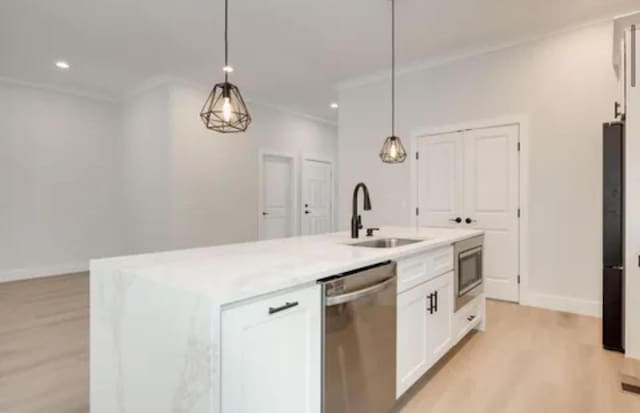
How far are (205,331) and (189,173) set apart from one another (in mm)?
4677

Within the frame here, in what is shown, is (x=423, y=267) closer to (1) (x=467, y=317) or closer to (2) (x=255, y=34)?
(1) (x=467, y=317)

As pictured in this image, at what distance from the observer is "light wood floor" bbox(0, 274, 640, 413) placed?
2084 millimetres

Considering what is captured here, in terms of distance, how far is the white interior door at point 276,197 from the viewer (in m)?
6.73

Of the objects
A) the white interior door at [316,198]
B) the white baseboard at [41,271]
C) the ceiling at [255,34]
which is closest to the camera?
the ceiling at [255,34]

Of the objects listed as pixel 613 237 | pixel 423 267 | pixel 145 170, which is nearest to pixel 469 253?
pixel 423 267

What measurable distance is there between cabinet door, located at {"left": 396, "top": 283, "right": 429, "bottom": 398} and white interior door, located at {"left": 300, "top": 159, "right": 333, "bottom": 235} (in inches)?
208

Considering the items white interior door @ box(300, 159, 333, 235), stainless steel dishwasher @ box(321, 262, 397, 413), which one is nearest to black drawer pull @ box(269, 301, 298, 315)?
stainless steel dishwasher @ box(321, 262, 397, 413)

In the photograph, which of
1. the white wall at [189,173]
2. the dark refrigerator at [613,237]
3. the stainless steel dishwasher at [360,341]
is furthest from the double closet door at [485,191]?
the white wall at [189,173]

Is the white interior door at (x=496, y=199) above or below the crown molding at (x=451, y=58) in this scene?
below

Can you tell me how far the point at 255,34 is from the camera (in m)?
3.95

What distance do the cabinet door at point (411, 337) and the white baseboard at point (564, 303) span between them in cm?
238

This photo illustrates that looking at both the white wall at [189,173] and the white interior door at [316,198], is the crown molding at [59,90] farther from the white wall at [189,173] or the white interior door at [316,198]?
the white interior door at [316,198]

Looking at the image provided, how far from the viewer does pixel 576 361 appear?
8.59 ft

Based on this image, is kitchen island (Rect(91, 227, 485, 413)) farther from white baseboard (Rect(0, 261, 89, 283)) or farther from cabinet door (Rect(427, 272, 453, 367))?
white baseboard (Rect(0, 261, 89, 283))
